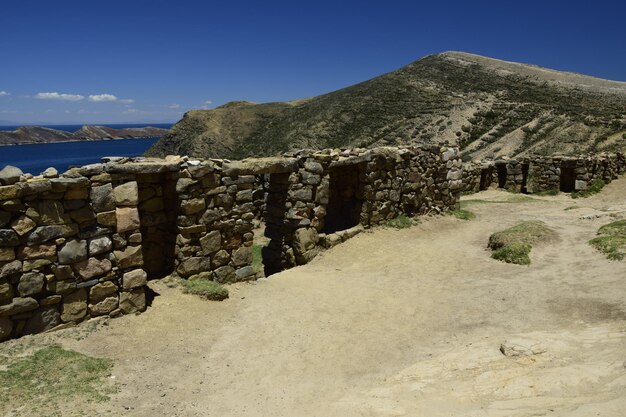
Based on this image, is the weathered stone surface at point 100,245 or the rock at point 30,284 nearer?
the rock at point 30,284

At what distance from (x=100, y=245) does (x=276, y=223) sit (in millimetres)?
6066

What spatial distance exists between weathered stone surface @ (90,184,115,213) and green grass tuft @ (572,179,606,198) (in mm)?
21649

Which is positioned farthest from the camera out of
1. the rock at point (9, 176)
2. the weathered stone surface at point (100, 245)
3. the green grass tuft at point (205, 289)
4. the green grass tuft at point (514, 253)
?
the green grass tuft at point (514, 253)

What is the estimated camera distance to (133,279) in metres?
9.12

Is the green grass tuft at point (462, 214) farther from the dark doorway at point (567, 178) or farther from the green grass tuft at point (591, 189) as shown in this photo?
the dark doorway at point (567, 178)

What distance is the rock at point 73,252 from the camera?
8188 mm

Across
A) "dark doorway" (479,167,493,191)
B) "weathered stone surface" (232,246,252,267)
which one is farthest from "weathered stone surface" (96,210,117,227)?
"dark doorway" (479,167,493,191)

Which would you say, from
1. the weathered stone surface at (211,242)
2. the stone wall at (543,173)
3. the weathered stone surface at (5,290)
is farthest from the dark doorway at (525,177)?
the weathered stone surface at (5,290)

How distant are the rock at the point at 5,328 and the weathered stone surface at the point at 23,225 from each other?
1.43 metres

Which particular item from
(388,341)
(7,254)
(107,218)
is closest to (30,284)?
(7,254)

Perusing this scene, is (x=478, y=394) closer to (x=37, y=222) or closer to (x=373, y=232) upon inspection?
(x=37, y=222)

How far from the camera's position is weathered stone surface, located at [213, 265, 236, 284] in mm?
11297

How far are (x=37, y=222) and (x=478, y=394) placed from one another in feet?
23.3

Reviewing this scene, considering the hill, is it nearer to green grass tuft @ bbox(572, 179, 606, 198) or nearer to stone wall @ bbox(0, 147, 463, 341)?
green grass tuft @ bbox(572, 179, 606, 198)
